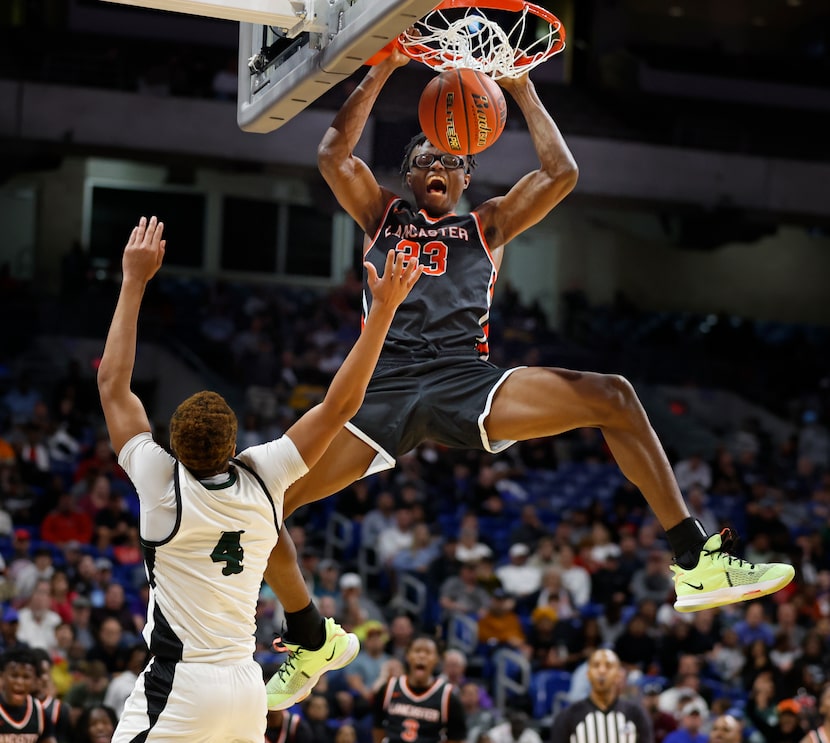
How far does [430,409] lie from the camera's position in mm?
5199

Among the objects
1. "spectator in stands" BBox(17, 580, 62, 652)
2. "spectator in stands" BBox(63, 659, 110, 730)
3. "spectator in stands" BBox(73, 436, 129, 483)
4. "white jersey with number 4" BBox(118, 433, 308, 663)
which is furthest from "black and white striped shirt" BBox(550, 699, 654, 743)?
"spectator in stands" BBox(73, 436, 129, 483)

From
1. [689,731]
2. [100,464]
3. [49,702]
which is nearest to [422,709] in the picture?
[49,702]

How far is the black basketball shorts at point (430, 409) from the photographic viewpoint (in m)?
5.12

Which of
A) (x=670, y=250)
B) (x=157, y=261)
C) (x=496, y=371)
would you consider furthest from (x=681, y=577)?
(x=670, y=250)

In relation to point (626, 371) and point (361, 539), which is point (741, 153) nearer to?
point (626, 371)

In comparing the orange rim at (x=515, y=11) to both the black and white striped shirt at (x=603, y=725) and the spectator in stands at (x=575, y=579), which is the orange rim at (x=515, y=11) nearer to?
the black and white striped shirt at (x=603, y=725)

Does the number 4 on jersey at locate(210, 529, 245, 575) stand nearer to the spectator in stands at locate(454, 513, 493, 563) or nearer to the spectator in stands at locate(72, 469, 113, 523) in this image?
the spectator in stands at locate(454, 513, 493, 563)

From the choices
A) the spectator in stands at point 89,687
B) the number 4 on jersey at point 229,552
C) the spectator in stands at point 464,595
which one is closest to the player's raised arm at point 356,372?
the number 4 on jersey at point 229,552

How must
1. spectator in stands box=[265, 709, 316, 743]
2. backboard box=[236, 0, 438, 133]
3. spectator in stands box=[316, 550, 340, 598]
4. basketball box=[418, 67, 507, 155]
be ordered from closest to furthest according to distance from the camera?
backboard box=[236, 0, 438, 133] < basketball box=[418, 67, 507, 155] < spectator in stands box=[265, 709, 316, 743] < spectator in stands box=[316, 550, 340, 598]

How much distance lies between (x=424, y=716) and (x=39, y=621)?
12.3ft

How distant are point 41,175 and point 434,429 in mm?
17063

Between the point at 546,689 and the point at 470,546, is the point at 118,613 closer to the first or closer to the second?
the point at 546,689

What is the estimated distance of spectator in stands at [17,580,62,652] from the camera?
1047cm

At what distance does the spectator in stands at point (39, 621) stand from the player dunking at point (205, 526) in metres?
6.68
